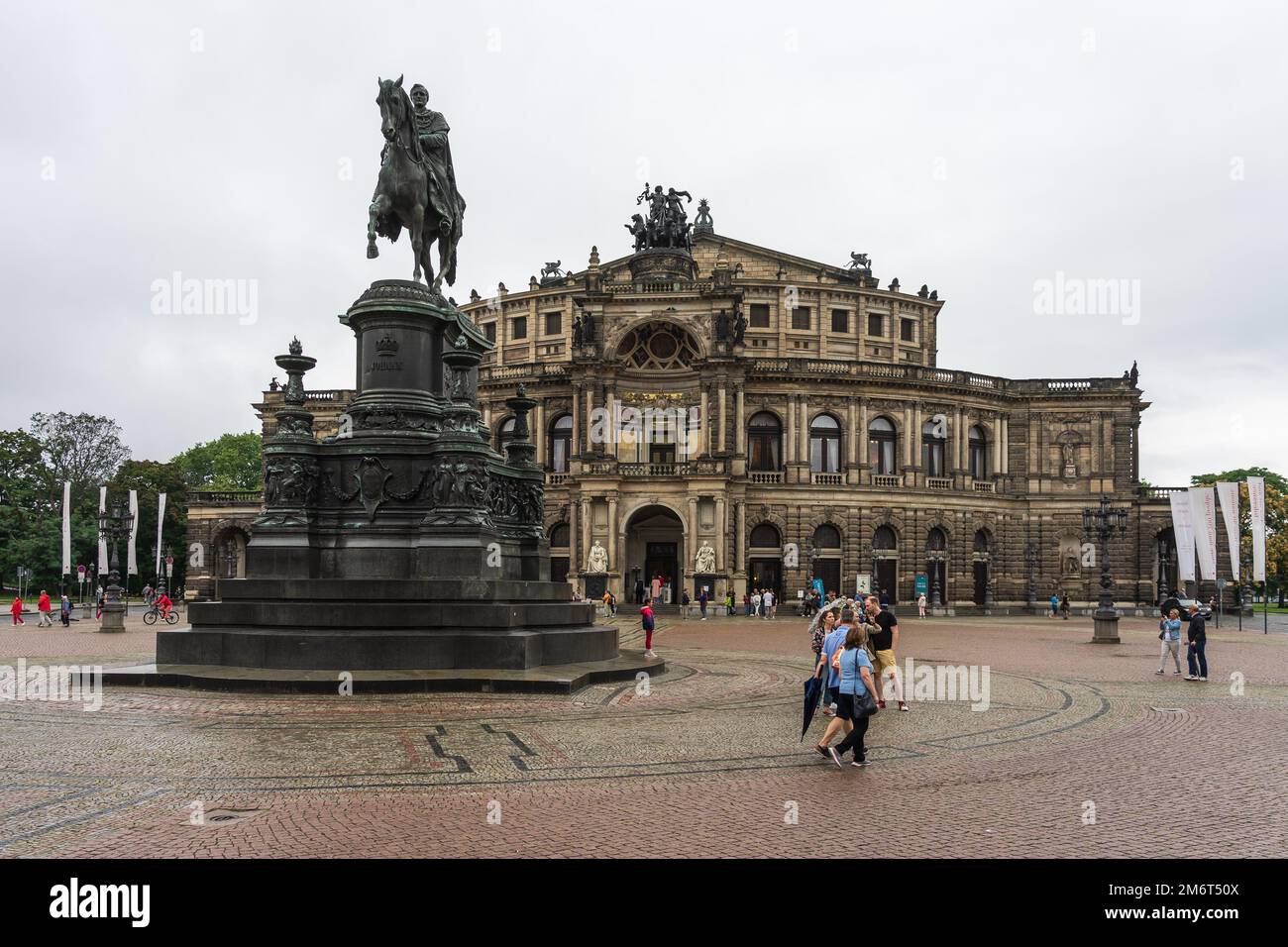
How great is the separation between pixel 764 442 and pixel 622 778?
5162 centimetres

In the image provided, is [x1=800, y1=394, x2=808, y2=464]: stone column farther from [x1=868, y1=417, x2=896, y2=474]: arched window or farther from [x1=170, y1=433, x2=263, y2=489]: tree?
[x1=170, y1=433, x2=263, y2=489]: tree

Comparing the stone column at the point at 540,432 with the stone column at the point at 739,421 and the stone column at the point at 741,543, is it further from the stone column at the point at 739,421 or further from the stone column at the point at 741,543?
the stone column at the point at 741,543

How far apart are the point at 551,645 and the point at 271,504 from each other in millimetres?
5457

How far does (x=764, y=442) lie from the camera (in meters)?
60.8

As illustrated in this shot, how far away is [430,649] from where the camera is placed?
1627 cm

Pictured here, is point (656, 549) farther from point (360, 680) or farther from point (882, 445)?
point (360, 680)

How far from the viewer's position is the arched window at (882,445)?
61503 millimetres

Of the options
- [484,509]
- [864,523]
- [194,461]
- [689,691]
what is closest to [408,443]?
[484,509]

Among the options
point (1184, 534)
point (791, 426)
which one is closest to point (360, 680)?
point (1184, 534)

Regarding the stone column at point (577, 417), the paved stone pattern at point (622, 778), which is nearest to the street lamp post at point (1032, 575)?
the stone column at point (577, 417)

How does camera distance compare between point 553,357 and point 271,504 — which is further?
point 553,357

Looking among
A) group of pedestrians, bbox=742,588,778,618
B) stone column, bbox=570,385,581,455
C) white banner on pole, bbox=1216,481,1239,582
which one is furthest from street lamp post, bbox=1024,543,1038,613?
stone column, bbox=570,385,581,455

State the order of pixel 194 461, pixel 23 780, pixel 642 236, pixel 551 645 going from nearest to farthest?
1. pixel 23 780
2. pixel 551 645
3. pixel 642 236
4. pixel 194 461
